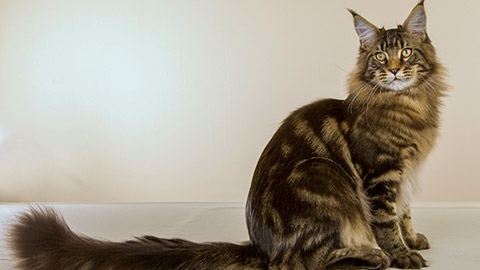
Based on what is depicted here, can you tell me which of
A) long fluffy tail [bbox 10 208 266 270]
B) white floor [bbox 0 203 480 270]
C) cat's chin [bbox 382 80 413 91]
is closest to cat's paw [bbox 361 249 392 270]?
white floor [bbox 0 203 480 270]

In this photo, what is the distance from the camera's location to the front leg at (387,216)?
1.58m

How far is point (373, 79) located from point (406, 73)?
103 mm

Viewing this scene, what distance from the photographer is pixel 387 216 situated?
1586 millimetres

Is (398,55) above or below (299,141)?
above

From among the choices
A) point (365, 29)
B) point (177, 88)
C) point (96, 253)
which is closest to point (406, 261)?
point (365, 29)

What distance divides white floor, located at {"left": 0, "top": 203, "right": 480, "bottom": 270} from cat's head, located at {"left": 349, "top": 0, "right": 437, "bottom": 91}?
597 millimetres

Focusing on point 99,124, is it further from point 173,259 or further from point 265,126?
point 173,259

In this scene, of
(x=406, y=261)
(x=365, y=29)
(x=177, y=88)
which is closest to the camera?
(x=406, y=261)

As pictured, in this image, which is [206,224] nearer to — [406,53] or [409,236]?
[409,236]

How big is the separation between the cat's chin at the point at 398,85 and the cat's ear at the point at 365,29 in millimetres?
162

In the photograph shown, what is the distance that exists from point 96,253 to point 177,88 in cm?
194

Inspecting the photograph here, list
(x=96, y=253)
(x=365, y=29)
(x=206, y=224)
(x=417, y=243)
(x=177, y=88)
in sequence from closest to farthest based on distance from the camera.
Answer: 1. (x=96, y=253)
2. (x=365, y=29)
3. (x=417, y=243)
4. (x=206, y=224)
5. (x=177, y=88)

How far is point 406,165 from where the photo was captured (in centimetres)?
162

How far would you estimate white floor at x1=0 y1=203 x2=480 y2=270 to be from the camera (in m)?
1.80
